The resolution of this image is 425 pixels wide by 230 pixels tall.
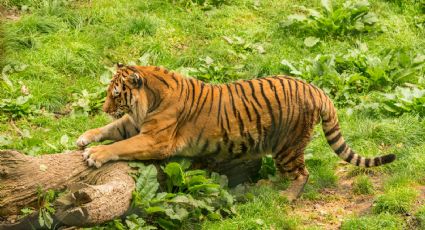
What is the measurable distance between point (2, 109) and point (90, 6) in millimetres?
2829

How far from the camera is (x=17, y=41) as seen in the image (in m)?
11.0

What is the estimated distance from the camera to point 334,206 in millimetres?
7789

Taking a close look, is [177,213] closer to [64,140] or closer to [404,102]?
[64,140]

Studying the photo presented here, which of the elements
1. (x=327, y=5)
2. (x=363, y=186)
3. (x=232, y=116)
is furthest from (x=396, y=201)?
(x=327, y=5)

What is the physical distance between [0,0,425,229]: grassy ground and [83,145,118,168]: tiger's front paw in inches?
42.1

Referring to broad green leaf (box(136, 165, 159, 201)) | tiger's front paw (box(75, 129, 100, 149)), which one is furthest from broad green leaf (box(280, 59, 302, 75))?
broad green leaf (box(136, 165, 159, 201))

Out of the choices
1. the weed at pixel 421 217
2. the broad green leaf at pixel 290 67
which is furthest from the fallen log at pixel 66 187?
the broad green leaf at pixel 290 67

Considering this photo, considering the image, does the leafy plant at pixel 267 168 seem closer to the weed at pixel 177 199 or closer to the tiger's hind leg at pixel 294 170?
the tiger's hind leg at pixel 294 170

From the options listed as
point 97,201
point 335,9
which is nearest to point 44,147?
point 97,201

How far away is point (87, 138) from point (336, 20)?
548 cm

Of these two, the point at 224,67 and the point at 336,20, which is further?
the point at 336,20

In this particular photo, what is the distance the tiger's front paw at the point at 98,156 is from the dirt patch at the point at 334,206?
187 cm

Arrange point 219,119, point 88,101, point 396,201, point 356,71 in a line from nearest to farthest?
point 396,201
point 219,119
point 88,101
point 356,71

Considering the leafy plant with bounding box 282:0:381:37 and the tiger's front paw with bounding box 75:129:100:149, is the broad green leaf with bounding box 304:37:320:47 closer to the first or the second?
the leafy plant with bounding box 282:0:381:37
